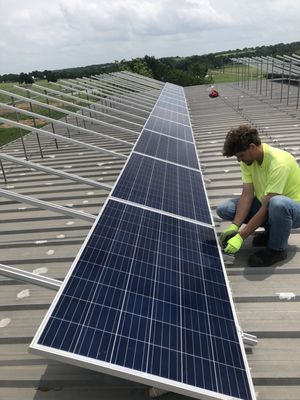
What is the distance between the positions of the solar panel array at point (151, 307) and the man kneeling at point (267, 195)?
1.82ft

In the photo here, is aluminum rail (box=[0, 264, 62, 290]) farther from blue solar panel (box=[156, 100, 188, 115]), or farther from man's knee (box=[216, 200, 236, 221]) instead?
blue solar panel (box=[156, 100, 188, 115])

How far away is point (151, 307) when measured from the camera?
3.58 metres

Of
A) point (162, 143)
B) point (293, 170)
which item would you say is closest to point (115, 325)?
point (293, 170)

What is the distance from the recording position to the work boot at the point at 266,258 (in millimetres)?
5684

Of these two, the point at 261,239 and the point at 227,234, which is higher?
the point at 227,234

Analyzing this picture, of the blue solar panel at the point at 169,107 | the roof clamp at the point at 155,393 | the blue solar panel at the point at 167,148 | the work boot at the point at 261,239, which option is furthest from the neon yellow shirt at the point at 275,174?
the blue solar panel at the point at 169,107

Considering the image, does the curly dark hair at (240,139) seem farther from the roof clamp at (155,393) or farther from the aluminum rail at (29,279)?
the roof clamp at (155,393)

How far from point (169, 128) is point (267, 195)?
769cm

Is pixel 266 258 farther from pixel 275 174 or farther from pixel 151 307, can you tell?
pixel 151 307

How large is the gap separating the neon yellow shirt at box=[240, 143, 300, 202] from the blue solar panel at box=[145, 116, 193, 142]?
5961 millimetres

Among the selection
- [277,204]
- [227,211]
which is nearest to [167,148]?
[227,211]

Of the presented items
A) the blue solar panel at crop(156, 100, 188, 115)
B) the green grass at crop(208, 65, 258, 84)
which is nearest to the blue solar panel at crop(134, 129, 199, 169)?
the blue solar panel at crop(156, 100, 188, 115)

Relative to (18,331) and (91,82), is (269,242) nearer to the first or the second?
(18,331)

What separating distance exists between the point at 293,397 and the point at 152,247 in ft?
7.21
